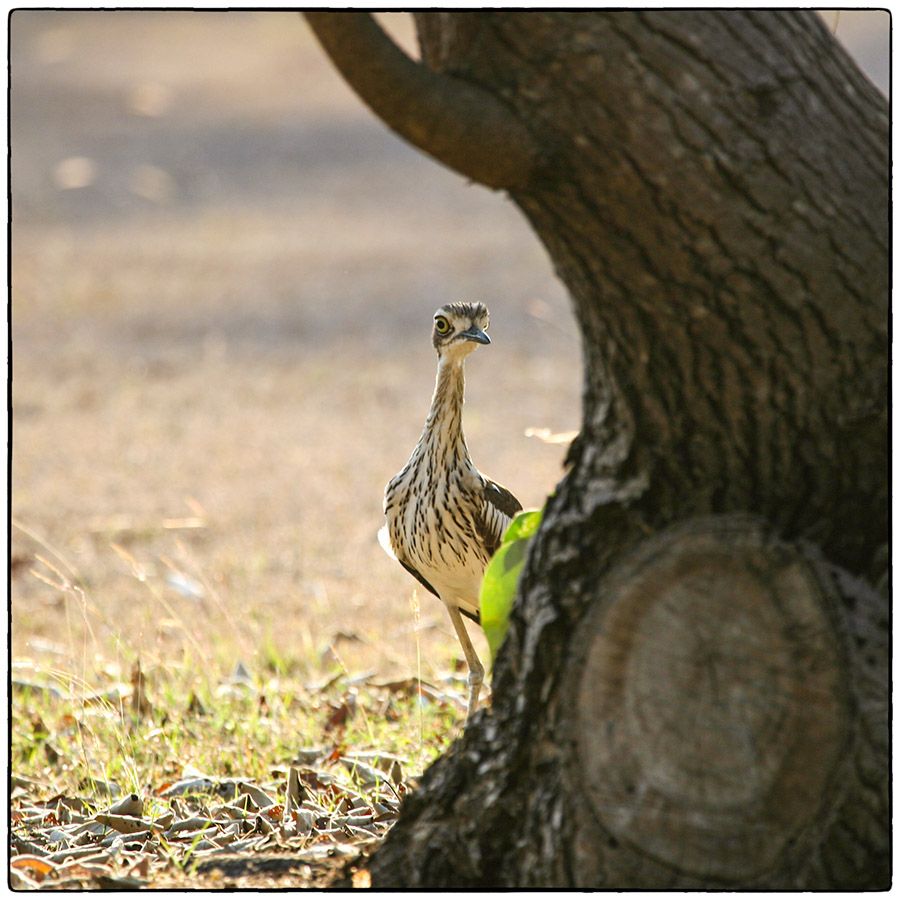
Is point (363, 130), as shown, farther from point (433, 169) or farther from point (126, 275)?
point (126, 275)

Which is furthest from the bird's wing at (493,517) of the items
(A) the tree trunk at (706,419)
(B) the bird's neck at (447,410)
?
(A) the tree trunk at (706,419)

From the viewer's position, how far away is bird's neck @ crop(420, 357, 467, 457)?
12.2 feet

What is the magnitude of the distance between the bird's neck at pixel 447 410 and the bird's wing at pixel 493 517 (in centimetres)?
14

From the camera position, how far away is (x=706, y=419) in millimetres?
2377

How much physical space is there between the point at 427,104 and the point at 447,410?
5.24 feet

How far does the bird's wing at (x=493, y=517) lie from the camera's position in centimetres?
375

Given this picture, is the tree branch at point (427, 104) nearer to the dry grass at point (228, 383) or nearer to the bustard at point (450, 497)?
the bustard at point (450, 497)

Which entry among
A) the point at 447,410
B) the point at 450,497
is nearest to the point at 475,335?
the point at 447,410

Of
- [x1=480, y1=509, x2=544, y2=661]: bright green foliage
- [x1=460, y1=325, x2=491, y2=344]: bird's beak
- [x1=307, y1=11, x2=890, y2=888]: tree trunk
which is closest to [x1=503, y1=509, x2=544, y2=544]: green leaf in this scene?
[x1=480, y1=509, x2=544, y2=661]: bright green foliage

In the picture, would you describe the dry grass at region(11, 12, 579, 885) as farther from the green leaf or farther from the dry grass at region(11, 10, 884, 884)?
the green leaf

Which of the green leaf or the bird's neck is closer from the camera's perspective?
the green leaf

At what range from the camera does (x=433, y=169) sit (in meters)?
13.8

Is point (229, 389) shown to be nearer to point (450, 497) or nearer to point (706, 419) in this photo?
point (450, 497)

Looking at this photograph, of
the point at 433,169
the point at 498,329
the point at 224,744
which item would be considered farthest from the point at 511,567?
the point at 433,169
